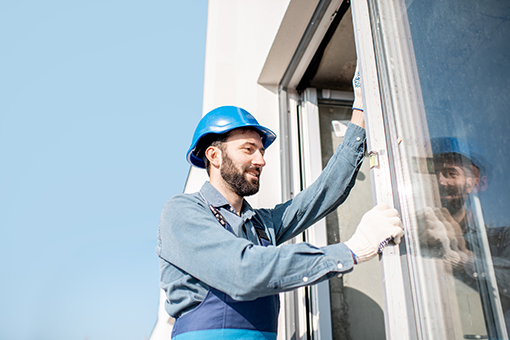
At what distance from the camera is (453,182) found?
920mm

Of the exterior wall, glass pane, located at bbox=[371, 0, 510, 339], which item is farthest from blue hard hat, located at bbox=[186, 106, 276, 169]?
glass pane, located at bbox=[371, 0, 510, 339]

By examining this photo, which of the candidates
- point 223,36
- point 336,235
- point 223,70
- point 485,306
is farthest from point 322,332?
point 223,36

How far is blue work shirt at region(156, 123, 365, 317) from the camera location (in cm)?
111

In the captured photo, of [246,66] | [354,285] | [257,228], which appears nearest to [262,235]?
[257,228]

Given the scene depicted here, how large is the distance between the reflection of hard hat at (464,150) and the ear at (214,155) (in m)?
1.11

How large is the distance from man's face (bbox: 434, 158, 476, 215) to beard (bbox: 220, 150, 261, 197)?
3.09ft

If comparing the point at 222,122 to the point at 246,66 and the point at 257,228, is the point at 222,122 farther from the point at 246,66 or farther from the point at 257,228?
the point at 246,66

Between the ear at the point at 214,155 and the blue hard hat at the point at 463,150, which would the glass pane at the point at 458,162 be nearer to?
the blue hard hat at the point at 463,150

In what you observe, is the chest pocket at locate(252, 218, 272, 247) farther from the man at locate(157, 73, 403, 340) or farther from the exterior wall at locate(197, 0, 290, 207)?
the exterior wall at locate(197, 0, 290, 207)

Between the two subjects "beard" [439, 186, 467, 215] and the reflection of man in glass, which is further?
"beard" [439, 186, 467, 215]

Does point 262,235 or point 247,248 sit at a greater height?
point 262,235

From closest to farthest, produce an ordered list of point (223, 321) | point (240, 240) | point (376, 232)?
point (376, 232), point (240, 240), point (223, 321)

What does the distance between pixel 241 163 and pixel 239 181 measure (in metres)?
0.09

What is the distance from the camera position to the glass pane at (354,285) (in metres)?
2.35
